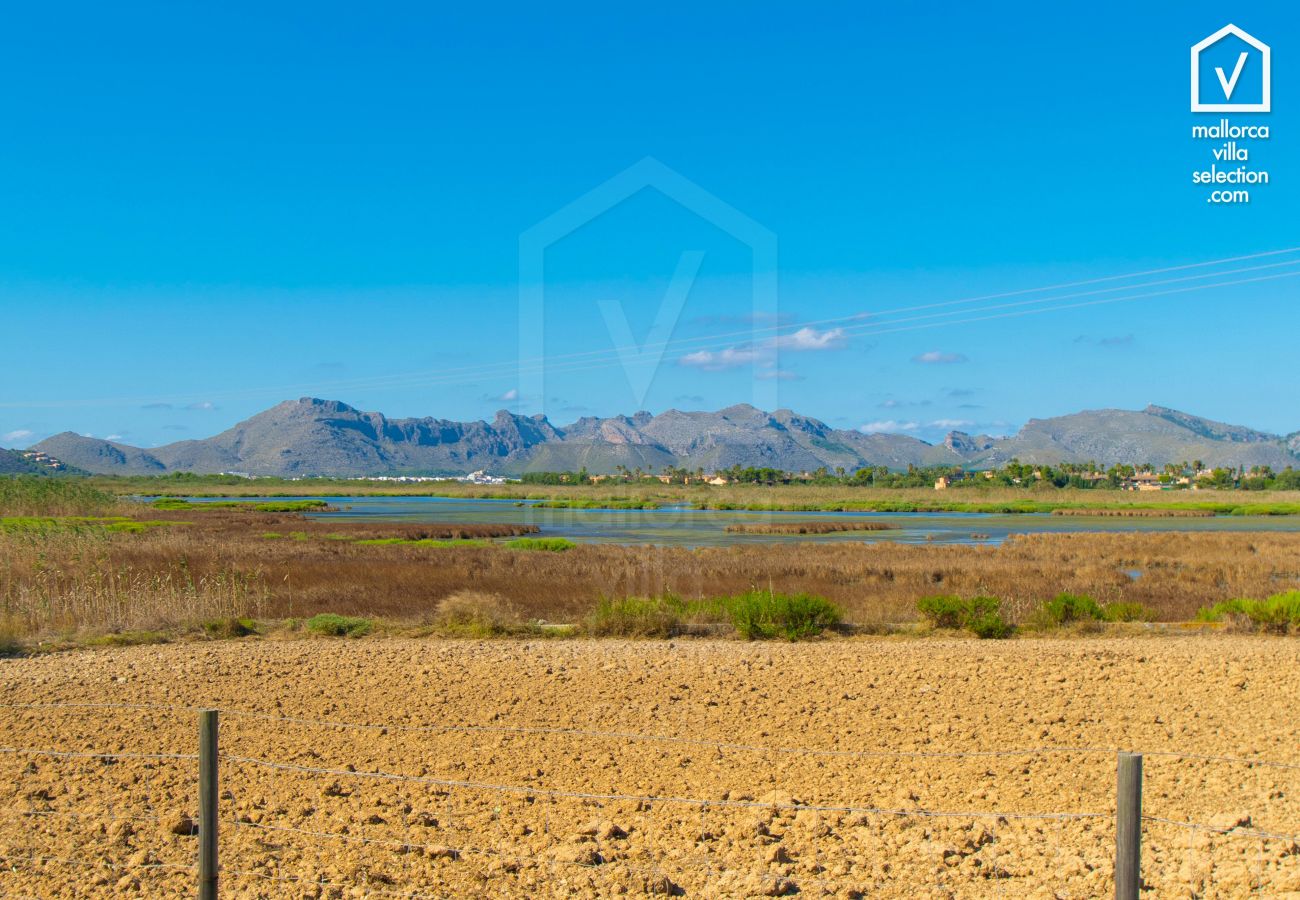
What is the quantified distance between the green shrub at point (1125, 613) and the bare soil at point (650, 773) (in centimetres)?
419

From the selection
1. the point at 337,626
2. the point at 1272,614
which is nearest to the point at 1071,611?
the point at 1272,614

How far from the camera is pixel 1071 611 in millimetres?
16547

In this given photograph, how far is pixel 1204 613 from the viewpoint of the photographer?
1762 centimetres

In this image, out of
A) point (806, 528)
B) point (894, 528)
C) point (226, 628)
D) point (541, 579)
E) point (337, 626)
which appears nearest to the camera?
point (226, 628)

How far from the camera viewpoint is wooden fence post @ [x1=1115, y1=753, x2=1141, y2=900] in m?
3.73

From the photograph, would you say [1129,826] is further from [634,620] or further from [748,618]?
[634,620]

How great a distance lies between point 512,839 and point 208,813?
2474 millimetres

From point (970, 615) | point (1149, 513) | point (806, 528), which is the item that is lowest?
point (1149, 513)

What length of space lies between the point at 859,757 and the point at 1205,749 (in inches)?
114

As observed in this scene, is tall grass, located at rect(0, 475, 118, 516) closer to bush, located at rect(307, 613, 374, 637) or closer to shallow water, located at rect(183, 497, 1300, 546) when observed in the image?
shallow water, located at rect(183, 497, 1300, 546)

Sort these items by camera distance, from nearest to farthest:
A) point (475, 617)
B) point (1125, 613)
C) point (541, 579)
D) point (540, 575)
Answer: point (475, 617) < point (1125, 613) < point (541, 579) < point (540, 575)

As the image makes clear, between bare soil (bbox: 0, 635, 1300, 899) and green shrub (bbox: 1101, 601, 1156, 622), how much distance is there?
4.19 meters

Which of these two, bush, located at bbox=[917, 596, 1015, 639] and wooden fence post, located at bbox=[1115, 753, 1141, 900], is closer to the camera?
wooden fence post, located at bbox=[1115, 753, 1141, 900]

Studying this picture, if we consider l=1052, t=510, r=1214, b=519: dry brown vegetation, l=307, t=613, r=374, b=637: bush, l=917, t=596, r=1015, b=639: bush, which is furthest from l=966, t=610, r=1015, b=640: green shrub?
l=1052, t=510, r=1214, b=519: dry brown vegetation
